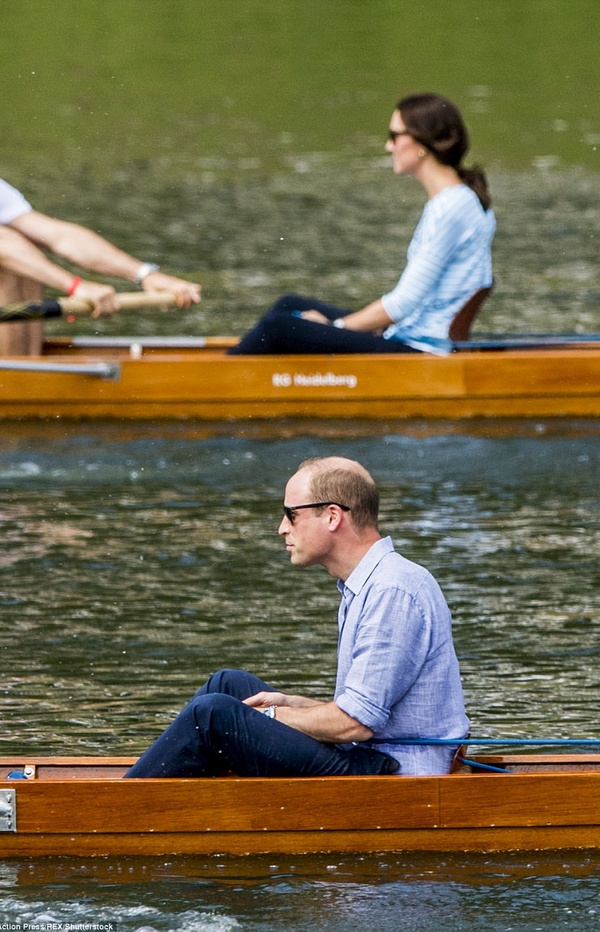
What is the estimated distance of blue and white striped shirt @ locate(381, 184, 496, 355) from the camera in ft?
36.2

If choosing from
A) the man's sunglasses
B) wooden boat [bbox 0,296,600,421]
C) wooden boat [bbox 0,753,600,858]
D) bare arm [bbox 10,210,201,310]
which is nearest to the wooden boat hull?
wooden boat [bbox 0,296,600,421]

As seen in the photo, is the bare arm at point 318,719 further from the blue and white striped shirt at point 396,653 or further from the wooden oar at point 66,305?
the wooden oar at point 66,305

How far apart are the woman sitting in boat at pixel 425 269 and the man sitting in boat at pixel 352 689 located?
5470 mm

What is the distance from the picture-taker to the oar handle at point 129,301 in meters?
10.6

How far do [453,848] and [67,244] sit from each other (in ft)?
20.8

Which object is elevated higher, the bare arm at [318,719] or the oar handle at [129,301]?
the oar handle at [129,301]

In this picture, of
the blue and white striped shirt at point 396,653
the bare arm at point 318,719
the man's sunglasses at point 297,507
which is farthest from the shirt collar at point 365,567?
the bare arm at point 318,719

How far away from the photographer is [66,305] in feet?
34.7

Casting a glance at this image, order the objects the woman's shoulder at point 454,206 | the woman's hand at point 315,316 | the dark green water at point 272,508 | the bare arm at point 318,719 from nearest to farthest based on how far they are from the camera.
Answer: the bare arm at point 318,719 < the dark green water at point 272,508 < the woman's shoulder at point 454,206 < the woman's hand at point 315,316

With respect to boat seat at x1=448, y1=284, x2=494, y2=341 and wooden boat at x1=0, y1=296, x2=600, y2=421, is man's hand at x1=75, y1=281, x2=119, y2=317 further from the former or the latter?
boat seat at x1=448, y1=284, x2=494, y2=341

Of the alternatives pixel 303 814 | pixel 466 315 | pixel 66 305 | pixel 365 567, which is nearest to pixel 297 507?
pixel 365 567

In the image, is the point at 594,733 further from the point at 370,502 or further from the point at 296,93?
the point at 296,93

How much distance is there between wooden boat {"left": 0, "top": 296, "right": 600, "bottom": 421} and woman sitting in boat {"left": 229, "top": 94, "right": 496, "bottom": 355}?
4.7 inches

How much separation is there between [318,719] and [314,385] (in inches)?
241
